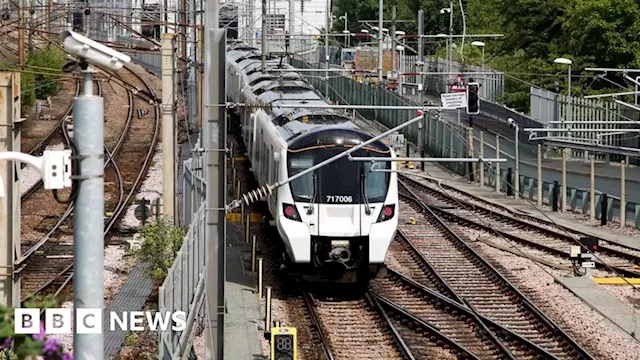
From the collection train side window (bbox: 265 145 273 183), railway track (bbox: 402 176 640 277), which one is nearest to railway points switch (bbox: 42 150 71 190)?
train side window (bbox: 265 145 273 183)

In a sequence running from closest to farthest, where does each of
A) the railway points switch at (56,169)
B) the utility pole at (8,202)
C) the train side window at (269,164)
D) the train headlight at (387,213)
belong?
the railway points switch at (56,169) → the utility pole at (8,202) → the train headlight at (387,213) → the train side window at (269,164)

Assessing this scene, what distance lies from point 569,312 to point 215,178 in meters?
7.39

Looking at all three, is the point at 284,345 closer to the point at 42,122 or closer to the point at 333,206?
the point at 333,206

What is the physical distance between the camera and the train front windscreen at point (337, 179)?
1888 centimetres

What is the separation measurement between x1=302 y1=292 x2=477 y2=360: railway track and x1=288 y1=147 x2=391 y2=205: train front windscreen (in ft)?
5.88

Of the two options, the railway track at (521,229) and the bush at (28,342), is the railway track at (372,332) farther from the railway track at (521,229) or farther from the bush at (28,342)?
the bush at (28,342)

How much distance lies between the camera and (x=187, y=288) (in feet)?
47.2

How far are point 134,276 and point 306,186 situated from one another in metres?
3.41

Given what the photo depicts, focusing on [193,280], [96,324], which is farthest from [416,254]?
[96,324]

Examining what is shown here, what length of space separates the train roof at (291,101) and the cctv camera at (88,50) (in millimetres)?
13026

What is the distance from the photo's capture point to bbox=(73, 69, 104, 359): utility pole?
6090mm

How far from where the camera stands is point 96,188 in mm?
6133

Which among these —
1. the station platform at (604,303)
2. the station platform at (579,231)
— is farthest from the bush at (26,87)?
the station platform at (604,303)

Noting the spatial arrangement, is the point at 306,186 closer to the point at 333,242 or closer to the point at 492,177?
the point at 333,242
